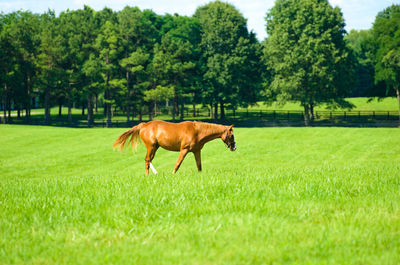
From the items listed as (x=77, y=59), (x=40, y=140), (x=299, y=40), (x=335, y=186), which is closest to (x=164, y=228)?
(x=335, y=186)

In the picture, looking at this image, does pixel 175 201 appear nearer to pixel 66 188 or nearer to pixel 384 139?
pixel 66 188

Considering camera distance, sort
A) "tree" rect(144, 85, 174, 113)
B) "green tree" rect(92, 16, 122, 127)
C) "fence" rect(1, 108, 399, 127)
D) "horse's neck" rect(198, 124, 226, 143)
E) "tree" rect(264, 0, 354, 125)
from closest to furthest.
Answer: "horse's neck" rect(198, 124, 226, 143) → "tree" rect(264, 0, 354, 125) → "green tree" rect(92, 16, 122, 127) → "tree" rect(144, 85, 174, 113) → "fence" rect(1, 108, 399, 127)

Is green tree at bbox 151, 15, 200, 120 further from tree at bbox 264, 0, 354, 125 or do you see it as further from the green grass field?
the green grass field

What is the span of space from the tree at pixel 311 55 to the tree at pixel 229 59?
7.57m

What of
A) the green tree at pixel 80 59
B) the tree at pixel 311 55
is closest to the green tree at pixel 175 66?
the green tree at pixel 80 59

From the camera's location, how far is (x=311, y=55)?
186 ft

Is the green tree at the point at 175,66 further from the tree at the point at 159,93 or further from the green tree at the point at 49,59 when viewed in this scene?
the green tree at the point at 49,59

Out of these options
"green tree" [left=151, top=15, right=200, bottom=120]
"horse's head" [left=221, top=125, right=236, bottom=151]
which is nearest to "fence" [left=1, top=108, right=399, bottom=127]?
"green tree" [left=151, top=15, right=200, bottom=120]

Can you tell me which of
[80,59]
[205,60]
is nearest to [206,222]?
[80,59]

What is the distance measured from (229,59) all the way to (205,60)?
8237 mm

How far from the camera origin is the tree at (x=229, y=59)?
67812 millimetres

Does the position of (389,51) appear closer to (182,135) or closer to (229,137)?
(229,137)

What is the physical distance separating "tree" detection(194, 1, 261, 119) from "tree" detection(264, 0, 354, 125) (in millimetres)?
7575

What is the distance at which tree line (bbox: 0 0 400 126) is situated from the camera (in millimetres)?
57844
